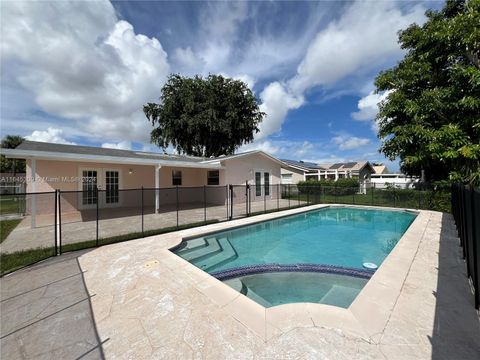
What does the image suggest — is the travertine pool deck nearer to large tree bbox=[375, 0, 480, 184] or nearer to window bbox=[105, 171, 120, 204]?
large tree bbox=[375, 0, 480, 184]

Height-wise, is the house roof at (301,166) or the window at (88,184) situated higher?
the house roof at (301,166)

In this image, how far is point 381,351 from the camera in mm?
2129

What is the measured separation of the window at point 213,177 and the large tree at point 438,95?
33.0 ft

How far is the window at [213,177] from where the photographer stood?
15109mm

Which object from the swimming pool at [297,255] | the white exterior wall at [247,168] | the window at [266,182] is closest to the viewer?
the swimming pool at [297,255]

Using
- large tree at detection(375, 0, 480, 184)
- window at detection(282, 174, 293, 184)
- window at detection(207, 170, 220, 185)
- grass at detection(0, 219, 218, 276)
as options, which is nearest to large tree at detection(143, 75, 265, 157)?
window at detection(282, 174, 293, 184)

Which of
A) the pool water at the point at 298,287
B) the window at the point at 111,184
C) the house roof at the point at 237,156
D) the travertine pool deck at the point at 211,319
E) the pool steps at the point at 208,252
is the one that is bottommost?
the pool water at the point at 298,287

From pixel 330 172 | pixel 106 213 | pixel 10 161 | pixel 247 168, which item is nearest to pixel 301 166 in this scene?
pixel 330 172

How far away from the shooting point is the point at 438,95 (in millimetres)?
9188

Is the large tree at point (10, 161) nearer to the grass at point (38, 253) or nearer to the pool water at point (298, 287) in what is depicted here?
the grass at point (38, 253)

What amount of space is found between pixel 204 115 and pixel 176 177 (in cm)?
995

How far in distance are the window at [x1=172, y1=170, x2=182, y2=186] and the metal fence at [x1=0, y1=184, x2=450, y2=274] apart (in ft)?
2.20

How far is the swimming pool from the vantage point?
4.52 metres

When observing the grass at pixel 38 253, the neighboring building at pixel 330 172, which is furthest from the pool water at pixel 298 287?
the neighboring building at pixel 330 172
